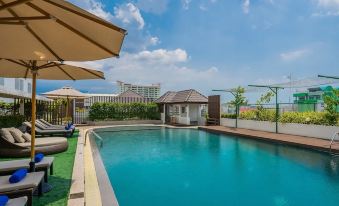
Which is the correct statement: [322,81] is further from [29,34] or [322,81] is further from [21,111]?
[21,111]

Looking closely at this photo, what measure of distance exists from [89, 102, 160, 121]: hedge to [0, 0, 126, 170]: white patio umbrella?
1915 cm

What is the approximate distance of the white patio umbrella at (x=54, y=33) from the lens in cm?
284

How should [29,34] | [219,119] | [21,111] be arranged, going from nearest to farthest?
[29,34]
[21,111]
[219,119]

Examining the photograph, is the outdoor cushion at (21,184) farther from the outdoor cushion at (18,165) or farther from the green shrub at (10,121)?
the green shrub at (10,121)

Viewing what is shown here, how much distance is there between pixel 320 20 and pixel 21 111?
19.4 m

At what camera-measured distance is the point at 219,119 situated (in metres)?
21.6

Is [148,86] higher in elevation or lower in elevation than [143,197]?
higher

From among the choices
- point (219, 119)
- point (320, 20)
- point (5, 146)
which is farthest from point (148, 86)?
point (5, 146)

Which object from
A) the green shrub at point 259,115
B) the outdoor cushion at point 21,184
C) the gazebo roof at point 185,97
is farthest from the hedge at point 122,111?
the outdoor cushion at point 21,184

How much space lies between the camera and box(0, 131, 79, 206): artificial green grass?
13.2ft

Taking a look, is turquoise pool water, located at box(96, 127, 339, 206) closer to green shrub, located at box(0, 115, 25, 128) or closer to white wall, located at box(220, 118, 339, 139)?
white wall, located at box(220, 118, 339, 139)

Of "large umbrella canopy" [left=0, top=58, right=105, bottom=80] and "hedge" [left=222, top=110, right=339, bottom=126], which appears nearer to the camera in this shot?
"large umbrella canopy" [left=0, top=58, right=105, bottom=80]

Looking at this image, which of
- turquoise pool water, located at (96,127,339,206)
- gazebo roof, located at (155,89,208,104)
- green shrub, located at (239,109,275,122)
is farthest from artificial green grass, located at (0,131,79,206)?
gazebo roof, located at (155,89,208,104)

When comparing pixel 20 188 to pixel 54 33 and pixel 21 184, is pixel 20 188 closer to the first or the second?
pixel 21 184
